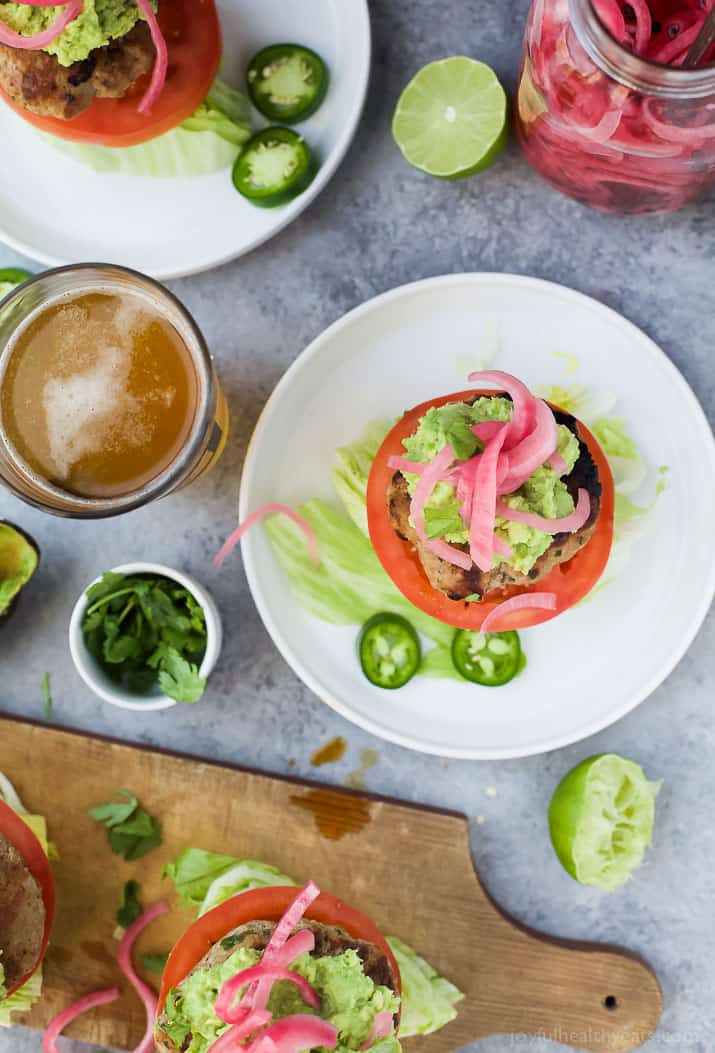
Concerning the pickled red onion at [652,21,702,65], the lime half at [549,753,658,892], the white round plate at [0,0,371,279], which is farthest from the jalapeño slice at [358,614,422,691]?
the pickled red onion at [652,21,702,65]

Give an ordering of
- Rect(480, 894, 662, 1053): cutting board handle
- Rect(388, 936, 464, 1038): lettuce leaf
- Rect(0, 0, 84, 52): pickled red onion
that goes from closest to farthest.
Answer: Rect(0, 0, 84, 52): pickled red onion, Rect(388, 936, 464, 1038): lettuce leaf, Rect(480, 894, 662, 1053): cutting board handle

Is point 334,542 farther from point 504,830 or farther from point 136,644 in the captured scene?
point 504,830

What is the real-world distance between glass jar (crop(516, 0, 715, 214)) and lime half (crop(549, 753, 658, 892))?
4.23 feet

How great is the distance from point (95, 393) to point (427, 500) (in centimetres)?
78

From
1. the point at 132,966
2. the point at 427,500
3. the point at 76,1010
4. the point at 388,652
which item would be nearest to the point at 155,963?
the point at 132,966

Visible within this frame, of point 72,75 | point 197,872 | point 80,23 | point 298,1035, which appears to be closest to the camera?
point 298,1035

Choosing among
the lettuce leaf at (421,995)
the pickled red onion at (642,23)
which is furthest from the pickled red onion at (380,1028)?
the pickled red onion at (642,23)

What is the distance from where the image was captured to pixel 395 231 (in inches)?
98.3

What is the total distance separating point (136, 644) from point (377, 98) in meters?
1.43

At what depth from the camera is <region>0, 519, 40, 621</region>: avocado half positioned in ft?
7.98

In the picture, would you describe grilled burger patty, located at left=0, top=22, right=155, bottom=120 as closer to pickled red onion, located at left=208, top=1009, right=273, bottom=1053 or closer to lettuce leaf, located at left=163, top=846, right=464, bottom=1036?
lettuce leaf, located at left=163, top=846, right=464, bottom=1036

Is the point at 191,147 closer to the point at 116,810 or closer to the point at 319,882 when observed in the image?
the point at 116,810

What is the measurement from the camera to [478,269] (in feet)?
8.13

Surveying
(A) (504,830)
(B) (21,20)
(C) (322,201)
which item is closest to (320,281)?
(C) (322,201)
